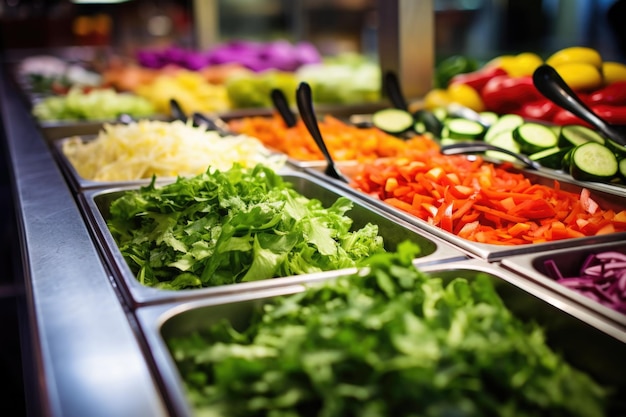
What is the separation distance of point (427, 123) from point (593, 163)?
0.86 metres

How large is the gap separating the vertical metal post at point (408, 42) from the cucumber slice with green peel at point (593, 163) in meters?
1.37

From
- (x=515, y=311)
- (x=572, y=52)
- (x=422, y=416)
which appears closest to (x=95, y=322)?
(x=422, y=416)

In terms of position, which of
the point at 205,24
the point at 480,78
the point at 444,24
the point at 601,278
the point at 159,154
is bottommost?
the point at 601,278

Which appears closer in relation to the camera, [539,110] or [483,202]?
[483,202]

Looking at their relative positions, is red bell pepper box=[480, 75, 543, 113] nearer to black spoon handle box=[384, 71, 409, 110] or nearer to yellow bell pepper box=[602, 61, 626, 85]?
yellow bell pepper box=[602, 61, 626, 85]

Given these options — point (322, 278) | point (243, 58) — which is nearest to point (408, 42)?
point (322, 278)

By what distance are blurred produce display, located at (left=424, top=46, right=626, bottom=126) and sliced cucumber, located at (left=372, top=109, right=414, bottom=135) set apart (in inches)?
10.7

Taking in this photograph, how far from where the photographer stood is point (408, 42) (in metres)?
3.06

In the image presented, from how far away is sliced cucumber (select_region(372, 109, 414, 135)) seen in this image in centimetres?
260

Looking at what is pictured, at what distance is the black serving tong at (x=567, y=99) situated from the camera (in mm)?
2031

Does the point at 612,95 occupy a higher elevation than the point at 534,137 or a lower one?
higher

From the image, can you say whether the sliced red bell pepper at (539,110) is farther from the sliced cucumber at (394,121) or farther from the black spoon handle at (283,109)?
the black spoon handle at (283,109)

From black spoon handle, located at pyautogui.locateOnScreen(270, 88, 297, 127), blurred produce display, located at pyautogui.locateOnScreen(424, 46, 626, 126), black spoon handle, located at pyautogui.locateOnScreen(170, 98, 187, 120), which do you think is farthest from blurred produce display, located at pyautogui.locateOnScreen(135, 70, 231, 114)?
blurred produce display, located at pyautogui.locateOnScreen(424, 46, 626, 126)

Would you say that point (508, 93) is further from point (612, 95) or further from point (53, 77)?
point (53, 77)
